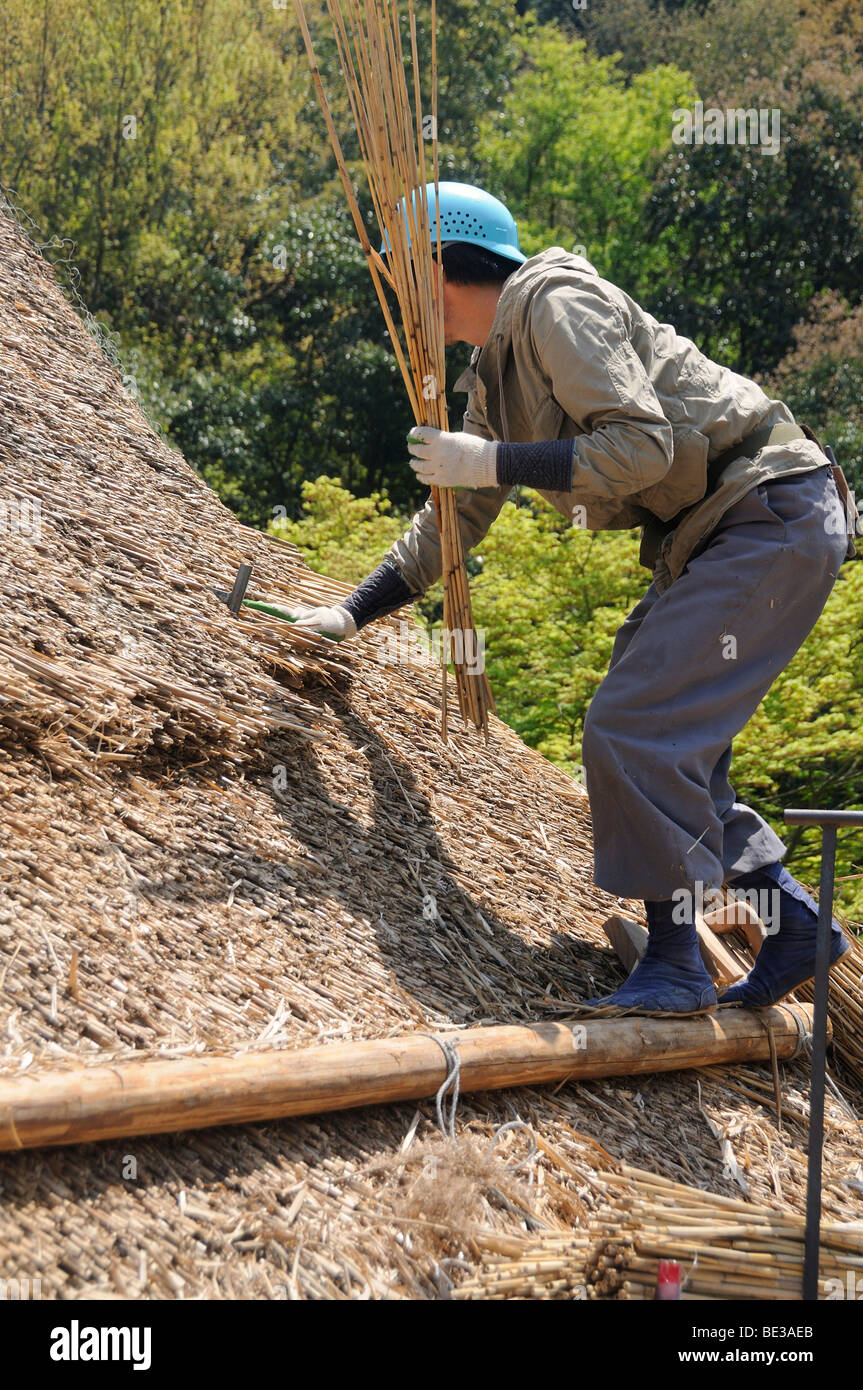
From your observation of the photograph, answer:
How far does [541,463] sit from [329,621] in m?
0.80

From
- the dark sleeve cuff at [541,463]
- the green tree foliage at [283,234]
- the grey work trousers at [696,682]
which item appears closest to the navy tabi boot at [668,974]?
the grey work trousers at [696,682]

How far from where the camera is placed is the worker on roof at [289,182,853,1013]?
2250mm

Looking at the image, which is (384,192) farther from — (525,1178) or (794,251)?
(794,251)

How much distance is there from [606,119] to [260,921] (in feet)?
55.8

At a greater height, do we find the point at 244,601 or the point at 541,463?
the point at 541,463

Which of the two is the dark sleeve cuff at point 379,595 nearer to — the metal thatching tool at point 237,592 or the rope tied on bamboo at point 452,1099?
the metal thatching tool at point 237,592

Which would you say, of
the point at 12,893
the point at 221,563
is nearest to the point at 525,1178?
the point at 12,893

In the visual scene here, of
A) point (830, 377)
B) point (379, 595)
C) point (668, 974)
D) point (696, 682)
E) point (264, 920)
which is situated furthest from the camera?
point (830, 377)

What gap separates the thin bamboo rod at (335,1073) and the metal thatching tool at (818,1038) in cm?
41

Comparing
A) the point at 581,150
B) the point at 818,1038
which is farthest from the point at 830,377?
the point at 818,1038

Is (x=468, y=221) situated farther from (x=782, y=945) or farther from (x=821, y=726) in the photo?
(x=821, y=726)

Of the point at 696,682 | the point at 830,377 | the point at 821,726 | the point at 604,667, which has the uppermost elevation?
the point at 830,377

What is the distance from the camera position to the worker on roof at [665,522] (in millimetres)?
2250

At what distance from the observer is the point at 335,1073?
1.80 m
